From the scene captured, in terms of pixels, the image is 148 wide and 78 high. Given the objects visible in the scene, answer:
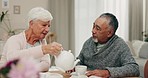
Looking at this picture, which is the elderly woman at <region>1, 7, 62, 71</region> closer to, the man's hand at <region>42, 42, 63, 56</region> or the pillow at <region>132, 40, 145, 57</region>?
the man's hand at <region>42, 42, 63, 56</region>

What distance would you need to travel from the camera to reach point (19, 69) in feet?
1.01

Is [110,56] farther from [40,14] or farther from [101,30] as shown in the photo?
[40,14]

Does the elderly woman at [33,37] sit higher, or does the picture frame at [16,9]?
the picture frame at [16,9]

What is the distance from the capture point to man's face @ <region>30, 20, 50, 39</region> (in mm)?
1520

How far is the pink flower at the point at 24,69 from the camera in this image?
1.01ft

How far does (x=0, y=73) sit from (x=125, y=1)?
5356 millimetres

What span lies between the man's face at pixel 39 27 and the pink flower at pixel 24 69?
1207 millimetres

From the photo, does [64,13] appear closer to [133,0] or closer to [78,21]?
[78,21]

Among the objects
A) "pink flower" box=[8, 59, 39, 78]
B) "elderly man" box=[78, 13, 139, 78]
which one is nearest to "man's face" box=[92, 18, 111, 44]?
"elderly man" box=[78, 13, 139, 78]

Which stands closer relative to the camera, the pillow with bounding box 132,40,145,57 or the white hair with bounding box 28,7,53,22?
the white hair with bounding box 28,7,53,22

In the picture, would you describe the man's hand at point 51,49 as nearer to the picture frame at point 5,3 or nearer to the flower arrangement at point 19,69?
the flower arrangement at point 19,69

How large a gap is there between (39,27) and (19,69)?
4.05 ft

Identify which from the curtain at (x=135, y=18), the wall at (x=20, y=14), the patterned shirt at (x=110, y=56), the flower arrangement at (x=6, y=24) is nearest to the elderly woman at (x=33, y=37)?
the patterned shirt at (x=110, y=56)

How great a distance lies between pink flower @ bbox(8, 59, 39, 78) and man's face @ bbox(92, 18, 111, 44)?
144 centimetres
